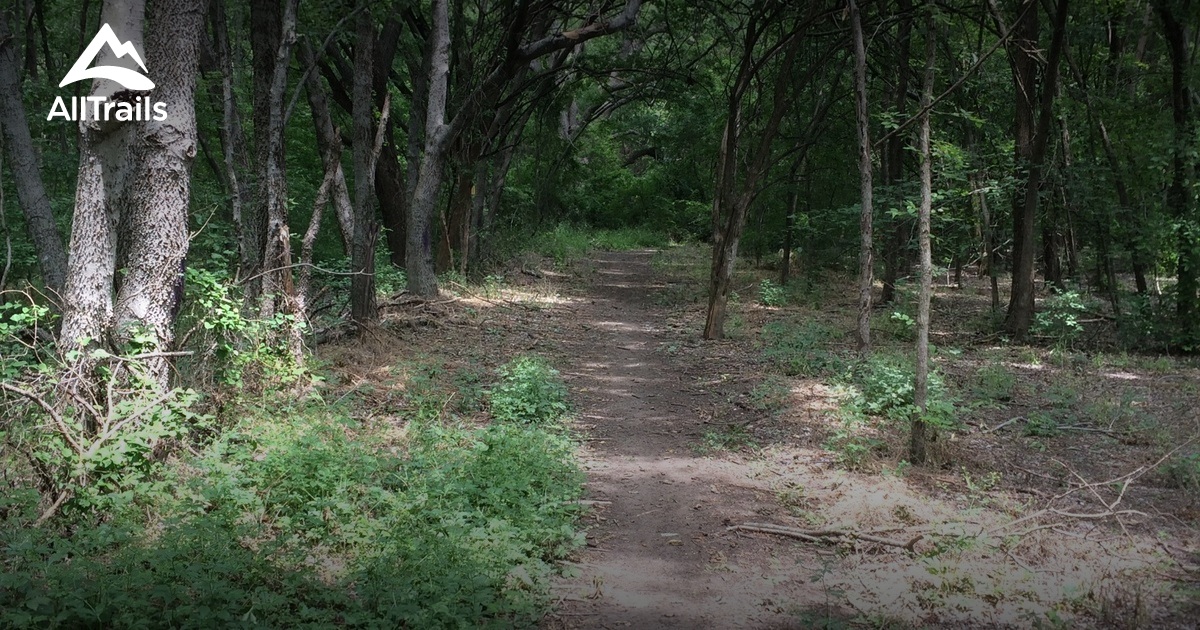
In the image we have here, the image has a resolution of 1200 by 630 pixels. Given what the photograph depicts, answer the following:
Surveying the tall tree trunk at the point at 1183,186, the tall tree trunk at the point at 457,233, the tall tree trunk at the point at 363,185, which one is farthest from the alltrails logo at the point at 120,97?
the tall tree trunk at the point at 1183,186

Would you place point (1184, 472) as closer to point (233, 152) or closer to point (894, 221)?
point (894, 221)

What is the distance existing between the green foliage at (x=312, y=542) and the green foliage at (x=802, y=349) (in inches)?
181

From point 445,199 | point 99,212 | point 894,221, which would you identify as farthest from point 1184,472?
point 445,199

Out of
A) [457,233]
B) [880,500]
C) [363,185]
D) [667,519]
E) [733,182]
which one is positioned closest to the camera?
[667,519]

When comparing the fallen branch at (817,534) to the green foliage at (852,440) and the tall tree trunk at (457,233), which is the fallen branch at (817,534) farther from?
the tall tree trunk at (457,233)

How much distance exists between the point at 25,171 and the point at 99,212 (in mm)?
4477

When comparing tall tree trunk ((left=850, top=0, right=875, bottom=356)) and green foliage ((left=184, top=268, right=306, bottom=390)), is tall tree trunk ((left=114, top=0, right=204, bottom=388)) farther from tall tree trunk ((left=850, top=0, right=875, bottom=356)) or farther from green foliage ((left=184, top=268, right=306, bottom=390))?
tall tree trunk ((left=850, top=0, right=875, bottom=356))

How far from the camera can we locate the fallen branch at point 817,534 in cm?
545

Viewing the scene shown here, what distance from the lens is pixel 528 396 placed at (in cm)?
832

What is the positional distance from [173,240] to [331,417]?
79.1 inches

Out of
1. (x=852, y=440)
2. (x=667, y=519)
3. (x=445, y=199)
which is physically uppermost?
(x=445, y=199)

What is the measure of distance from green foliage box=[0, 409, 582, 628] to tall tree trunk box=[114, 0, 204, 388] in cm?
112

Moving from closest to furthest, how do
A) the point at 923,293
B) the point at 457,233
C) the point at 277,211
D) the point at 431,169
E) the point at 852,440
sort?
the point at 923,293 → the point at 852,440 → the point at 277,211 → the point at 431,169 → the point at 457,233

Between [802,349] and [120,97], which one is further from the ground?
[120,97]
